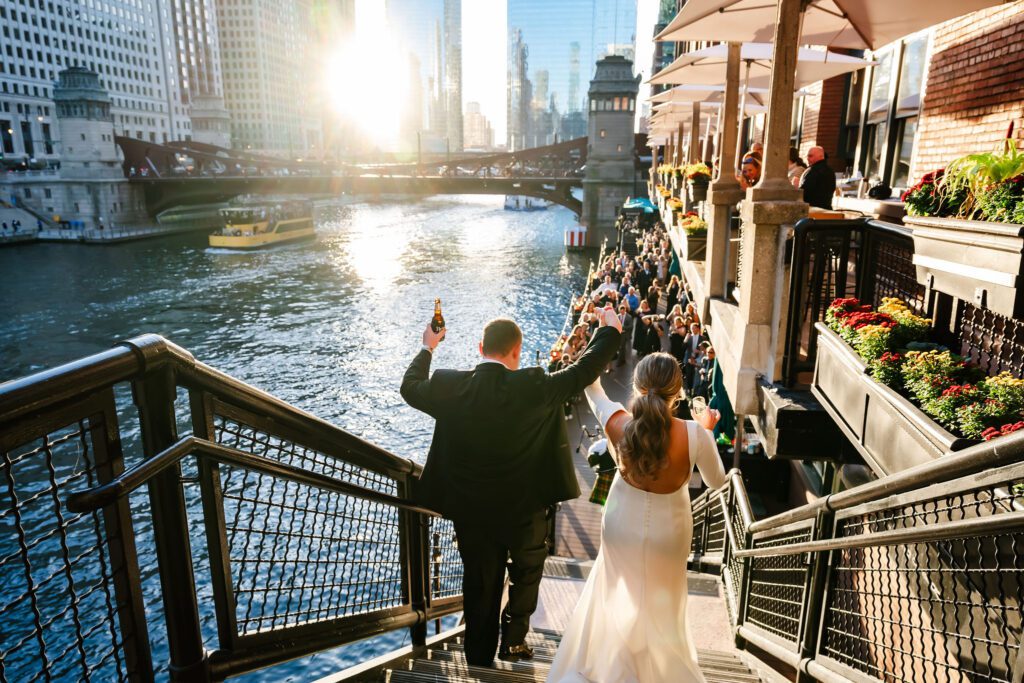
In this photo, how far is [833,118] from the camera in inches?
499

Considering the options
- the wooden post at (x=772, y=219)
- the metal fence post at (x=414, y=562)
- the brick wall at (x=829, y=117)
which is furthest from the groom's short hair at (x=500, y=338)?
the brick wall at (x=829, y=117)

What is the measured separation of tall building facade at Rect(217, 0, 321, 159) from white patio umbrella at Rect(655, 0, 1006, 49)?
15514 centimetres

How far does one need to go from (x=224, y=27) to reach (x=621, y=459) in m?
181

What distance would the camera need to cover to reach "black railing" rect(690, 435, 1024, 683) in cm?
220

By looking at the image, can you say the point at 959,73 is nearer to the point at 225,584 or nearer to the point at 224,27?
the point at 225,584

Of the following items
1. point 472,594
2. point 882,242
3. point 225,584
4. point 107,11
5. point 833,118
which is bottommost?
point 472,594

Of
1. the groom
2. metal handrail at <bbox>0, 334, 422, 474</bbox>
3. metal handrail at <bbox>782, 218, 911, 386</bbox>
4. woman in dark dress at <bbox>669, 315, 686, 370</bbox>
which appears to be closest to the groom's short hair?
the groom

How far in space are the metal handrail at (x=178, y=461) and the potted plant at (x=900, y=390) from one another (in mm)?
3003

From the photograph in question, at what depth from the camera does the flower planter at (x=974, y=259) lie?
3.31m

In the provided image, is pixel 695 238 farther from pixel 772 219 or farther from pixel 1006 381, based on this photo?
pixel 1006 381

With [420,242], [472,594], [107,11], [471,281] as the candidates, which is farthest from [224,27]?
[472,594]

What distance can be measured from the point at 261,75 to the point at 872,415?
569 feet

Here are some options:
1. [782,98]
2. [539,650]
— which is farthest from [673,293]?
[539,650]

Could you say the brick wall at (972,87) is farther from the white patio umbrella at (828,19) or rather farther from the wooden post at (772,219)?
the wooden post at (772,219)
